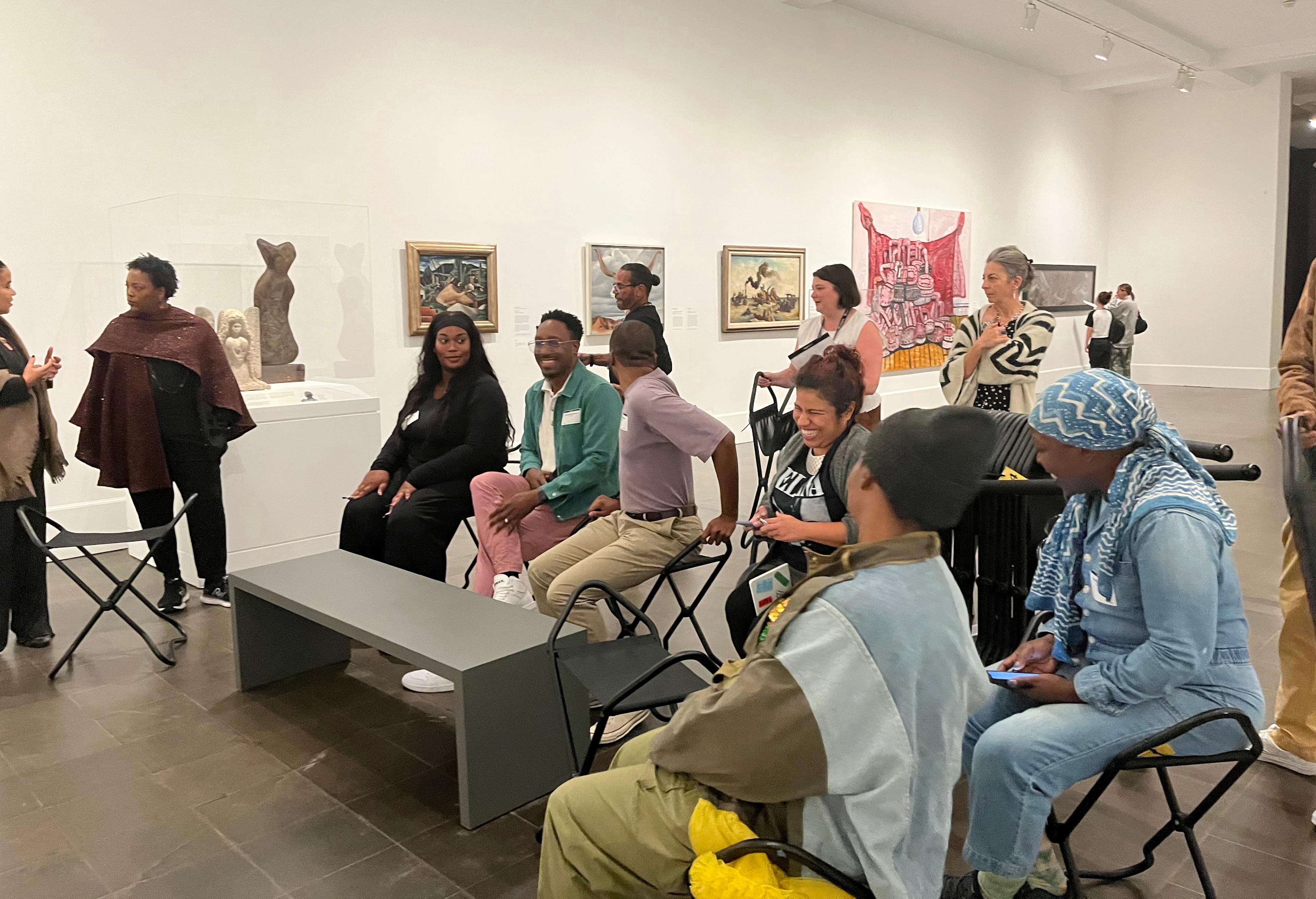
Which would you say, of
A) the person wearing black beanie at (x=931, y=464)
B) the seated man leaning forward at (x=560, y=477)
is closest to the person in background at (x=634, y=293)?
the seated man leaning forward at (x=560, y=477)

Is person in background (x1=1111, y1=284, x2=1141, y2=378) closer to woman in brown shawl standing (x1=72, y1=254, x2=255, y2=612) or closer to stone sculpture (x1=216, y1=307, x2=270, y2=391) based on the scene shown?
stone sculpture (x1=216, y1=307, x2=270, y2=391)

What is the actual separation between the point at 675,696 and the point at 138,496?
11.5 ft

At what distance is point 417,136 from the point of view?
7305 mm

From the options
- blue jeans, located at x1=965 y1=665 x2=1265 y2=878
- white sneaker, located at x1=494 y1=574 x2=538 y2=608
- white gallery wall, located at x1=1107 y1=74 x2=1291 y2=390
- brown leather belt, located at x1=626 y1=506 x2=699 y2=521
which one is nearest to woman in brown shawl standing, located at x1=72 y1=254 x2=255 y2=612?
white sneaker, located at x1=494 y1=574 x2=538 y2=608

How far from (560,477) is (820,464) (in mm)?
1266

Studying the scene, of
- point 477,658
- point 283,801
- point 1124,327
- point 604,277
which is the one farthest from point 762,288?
point 283,801

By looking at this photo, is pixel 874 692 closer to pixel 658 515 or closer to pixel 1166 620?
pixel 1166 620

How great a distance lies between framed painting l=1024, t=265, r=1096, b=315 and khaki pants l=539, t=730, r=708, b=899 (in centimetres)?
1361

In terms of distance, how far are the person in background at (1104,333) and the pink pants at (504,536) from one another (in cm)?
1083

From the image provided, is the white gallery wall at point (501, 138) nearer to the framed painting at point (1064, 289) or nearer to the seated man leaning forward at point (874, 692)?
the framed painting at point (1064, 289)

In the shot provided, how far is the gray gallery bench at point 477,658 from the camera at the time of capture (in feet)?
8.93

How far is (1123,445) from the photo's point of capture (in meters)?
1.99

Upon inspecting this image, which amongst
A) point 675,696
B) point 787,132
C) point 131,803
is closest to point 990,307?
point 675,696

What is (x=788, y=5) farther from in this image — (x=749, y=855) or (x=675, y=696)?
(x=749, y=855)
